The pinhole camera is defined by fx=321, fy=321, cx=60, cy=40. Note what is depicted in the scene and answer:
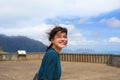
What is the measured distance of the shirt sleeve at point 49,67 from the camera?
11.4ft

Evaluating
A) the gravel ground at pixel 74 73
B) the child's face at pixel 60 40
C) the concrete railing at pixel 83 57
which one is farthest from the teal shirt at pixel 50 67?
the concrete railing at pixel 83 57

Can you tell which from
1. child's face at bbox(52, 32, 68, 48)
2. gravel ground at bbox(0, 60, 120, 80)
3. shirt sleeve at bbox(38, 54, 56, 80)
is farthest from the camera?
gravel ground at bbox(0, 60, 120, 80)

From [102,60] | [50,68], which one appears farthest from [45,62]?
[102,60]

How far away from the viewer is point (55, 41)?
368 centimetres

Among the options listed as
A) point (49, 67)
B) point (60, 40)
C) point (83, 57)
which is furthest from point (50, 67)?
point (83, 57)

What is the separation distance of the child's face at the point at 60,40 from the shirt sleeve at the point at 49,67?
199mm

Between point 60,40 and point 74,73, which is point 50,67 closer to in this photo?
point 60,40

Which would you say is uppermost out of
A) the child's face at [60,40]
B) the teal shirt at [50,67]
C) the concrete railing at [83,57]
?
the child's face at [60,40]

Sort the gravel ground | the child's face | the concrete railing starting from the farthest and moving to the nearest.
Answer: the concrete railing
the gravel ground
the child's face

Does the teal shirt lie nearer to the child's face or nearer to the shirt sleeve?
the shirt sleeve

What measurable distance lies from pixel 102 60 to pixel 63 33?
23.0 metres

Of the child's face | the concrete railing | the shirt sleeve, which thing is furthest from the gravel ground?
the shirt sleeve

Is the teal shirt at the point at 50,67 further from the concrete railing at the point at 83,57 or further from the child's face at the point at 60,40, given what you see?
the concrete railing at the point at 83,57

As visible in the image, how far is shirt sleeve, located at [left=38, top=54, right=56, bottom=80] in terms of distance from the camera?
11.4ft
